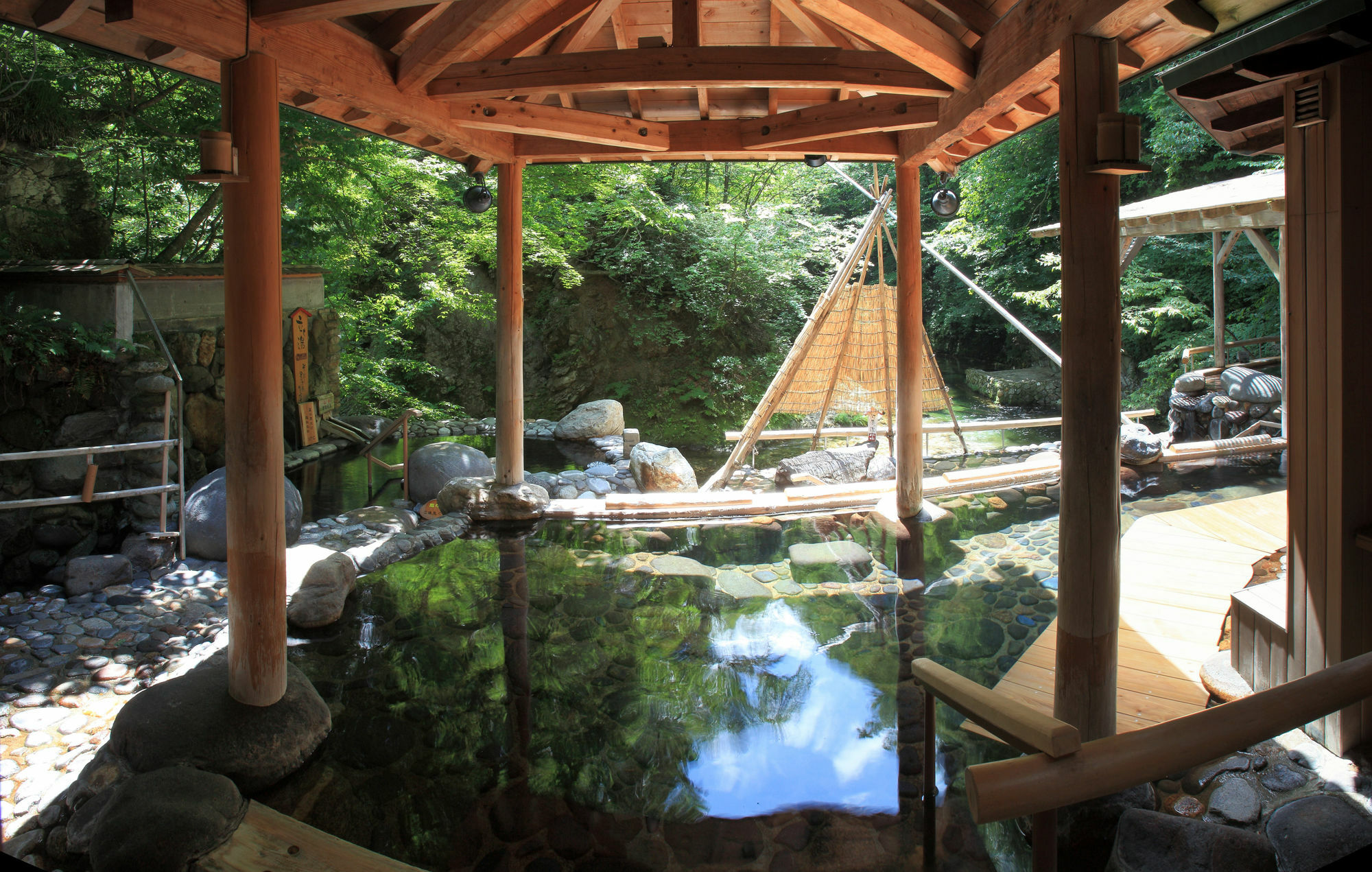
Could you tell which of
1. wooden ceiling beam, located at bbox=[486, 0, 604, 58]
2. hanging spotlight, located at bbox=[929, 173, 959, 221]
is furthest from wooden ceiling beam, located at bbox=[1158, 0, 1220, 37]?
hanging spotlight, located at bbox=[929, 173, 959, 221]

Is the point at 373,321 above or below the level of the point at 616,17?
below

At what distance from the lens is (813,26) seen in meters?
Result: 4.96

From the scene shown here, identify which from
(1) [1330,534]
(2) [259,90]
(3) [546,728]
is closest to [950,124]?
(1) [1330,534]

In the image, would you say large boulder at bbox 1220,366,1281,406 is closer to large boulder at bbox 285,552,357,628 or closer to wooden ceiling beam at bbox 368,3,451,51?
wooden ceiling beam at bbox 368,3,451,51

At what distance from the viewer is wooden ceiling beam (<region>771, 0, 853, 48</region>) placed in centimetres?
476

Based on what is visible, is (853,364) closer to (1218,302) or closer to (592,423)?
(592,423)

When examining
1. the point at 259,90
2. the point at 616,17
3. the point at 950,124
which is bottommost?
the point at 259,90

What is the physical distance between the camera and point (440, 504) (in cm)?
713

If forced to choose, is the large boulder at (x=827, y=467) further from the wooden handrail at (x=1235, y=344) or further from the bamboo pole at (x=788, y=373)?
the wooden handrail at (x=1235, y=344)

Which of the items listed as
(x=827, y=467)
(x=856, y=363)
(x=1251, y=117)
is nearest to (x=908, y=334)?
(x=856, y=363)

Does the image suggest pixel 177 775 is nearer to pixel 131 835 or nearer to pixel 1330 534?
pixel 131 835

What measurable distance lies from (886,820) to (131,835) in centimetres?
263

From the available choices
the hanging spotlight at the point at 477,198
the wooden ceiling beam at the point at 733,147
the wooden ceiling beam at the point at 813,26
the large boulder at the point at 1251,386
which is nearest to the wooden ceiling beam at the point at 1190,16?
the wooden ceiling beam at the point at 813,26

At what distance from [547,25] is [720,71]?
1189 millimetres
